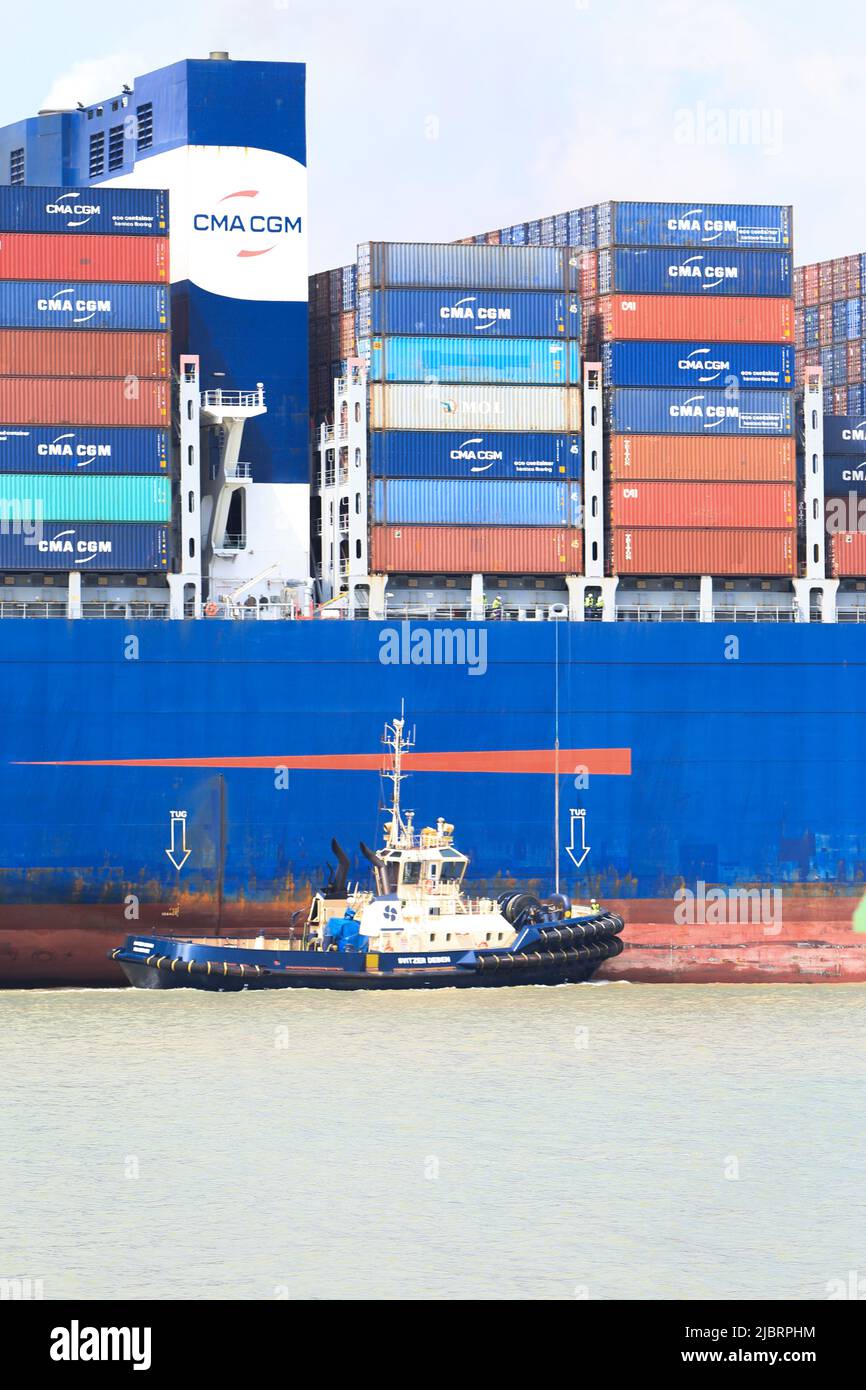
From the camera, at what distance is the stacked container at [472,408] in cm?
4181

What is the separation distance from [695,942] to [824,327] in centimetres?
1696

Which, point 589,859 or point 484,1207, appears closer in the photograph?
point 484,1207

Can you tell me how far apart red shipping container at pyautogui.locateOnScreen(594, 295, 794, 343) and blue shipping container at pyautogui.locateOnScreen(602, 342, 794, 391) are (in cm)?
18

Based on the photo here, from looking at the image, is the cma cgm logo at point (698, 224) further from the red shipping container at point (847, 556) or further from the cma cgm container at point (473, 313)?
the red shipping container at point (847, 556)

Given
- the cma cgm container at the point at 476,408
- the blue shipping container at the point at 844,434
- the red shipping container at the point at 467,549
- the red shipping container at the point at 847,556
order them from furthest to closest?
1. the blue shipping container at the point at 844,434
2. the red shipping container at the point at 847,556
3. the cma cgm container at the point at 476,408
4. the red shipping container at the point at 467,549

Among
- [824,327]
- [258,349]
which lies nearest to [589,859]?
[258,349]

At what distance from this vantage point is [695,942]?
135 ft

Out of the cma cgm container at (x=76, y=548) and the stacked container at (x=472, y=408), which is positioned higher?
the stacked container at (x=472, y=408)

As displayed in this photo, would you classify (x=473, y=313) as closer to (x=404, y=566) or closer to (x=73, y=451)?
(x=404, y=566)

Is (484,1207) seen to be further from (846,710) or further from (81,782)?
(846,710)

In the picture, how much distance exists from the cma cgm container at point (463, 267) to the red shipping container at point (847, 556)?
790cm

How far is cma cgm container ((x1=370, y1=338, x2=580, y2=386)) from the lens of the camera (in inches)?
1656

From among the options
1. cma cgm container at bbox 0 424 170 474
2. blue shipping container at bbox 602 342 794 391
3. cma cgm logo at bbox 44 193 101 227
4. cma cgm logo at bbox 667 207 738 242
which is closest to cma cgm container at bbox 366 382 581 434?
blue shipping container at bbox 602 342 794 391

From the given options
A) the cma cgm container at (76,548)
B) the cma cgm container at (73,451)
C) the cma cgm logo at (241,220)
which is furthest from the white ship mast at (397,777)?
the cma cgm logo at (241,220)
